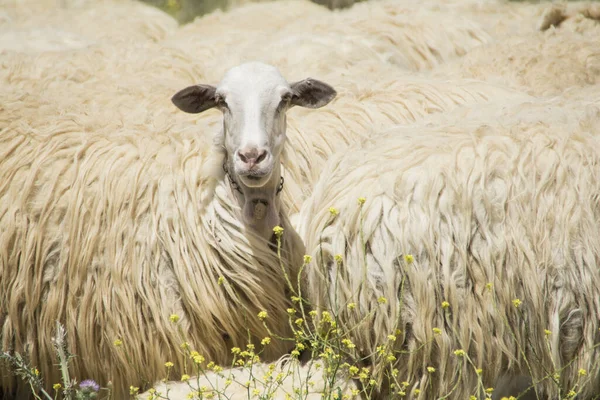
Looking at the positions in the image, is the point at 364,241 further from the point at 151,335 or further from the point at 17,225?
the point at 17,225

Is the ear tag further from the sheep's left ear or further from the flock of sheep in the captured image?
the sheep's left ear

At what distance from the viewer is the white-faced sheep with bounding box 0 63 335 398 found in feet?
11.4

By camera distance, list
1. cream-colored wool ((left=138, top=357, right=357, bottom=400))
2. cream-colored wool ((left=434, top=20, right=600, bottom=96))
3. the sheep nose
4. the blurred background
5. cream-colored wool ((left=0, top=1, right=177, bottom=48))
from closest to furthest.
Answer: the sheep nose < cream-colored wool ((left=138, top=357, right=357, bottom=400)) < cream-colored wool ((left=434, top=20, right=600, bottom=96)) < cream-colored wool ((left=0, top=1, right=177, bottom=48)) < the blurred background

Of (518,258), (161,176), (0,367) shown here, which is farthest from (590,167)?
(0,367)

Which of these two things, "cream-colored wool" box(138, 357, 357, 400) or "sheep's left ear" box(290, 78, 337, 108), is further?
"sheep's left ear" box(290, 78, 337, 108)

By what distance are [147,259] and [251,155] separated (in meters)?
0.76

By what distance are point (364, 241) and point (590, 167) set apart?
0.96 m

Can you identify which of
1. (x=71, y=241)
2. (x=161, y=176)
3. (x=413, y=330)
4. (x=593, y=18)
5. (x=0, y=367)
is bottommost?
(x=0, y=367)

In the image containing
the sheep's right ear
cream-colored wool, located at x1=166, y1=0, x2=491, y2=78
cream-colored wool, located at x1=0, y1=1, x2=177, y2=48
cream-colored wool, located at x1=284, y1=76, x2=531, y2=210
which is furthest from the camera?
cream-colored wool, located at x1=0, y1=1, x2=177, y2=48

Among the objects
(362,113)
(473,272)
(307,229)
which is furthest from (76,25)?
(473,272)

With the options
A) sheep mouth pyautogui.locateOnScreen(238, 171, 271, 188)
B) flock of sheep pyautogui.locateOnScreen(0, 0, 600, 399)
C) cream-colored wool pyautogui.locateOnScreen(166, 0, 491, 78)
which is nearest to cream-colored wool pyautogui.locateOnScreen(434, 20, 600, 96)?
flock of sheep pyautogui.locateOnScreen(0, 0, 600, 399)

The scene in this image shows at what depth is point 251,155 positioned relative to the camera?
3.07 m

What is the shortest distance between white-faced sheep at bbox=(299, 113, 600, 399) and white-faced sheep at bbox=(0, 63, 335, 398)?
1.39 feet

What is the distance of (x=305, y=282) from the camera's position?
3545mm
